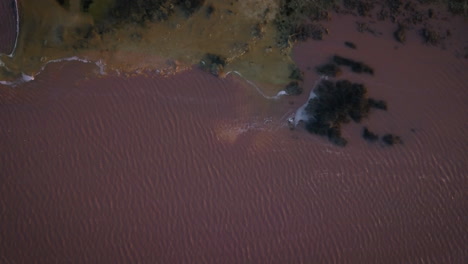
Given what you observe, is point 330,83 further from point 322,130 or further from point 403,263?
point 403,263

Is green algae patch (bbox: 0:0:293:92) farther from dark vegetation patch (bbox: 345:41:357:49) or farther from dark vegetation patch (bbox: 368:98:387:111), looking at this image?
dark vegetation patch (bbox: 368:98:387:111)

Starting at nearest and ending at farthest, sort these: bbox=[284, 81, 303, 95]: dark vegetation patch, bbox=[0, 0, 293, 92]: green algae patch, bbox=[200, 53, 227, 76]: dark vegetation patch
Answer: bbox=[0, 0, 293, 92]: green algae patch → bbox=[200, 53, 227, 76]: dark vegetation patch → bbox=[284, 81, 303, 95]: dark vegetation patch

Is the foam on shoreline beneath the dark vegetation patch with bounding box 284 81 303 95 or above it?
above

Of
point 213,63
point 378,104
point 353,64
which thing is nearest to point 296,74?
point 353,64

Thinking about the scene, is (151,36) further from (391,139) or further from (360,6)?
(391,139)

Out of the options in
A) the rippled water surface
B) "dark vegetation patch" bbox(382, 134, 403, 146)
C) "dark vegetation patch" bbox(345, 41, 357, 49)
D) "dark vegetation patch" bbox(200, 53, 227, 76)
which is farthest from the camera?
"dark vegetation patch" bbox(345, 41, 357, 49)

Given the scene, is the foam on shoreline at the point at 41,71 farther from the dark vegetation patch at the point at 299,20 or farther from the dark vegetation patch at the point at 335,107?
the dark vegetation patch at the point at 335,107

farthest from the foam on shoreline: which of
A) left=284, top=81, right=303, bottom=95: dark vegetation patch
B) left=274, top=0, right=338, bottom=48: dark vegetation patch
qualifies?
left=284, top=81, right=303, bottom=95: dark vegetation patch

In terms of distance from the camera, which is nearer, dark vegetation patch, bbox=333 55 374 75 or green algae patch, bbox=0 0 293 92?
green algae patch, bbox=0 0 293 92
